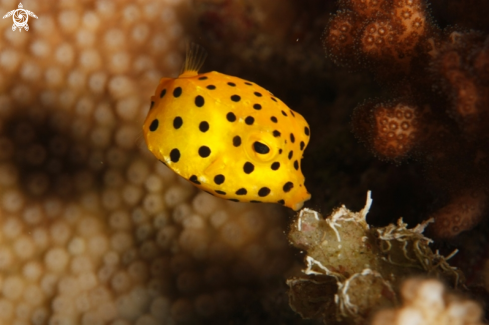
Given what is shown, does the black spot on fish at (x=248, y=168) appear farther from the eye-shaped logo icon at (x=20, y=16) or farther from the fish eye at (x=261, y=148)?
the eye-shaped logo icon at (x=20, y=16)

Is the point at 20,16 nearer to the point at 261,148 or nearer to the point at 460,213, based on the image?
the point at 261,148

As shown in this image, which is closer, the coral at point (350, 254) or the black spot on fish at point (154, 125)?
the coral at point (350, 254)

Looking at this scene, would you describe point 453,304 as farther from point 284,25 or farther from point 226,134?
point 284,25

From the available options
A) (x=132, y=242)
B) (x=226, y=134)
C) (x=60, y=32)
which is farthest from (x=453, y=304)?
(x=60, y=32)

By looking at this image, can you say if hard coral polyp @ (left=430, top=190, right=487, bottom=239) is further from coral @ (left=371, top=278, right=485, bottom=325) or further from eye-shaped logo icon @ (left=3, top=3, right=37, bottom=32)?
eye-shaped logo icon @ (left=3, top=3, right=37, bottom=32)

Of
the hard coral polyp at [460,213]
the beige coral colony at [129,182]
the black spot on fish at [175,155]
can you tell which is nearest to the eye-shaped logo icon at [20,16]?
the beige coral colony at [129,182]

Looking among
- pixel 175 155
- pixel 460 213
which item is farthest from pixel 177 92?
pixel 460 213
